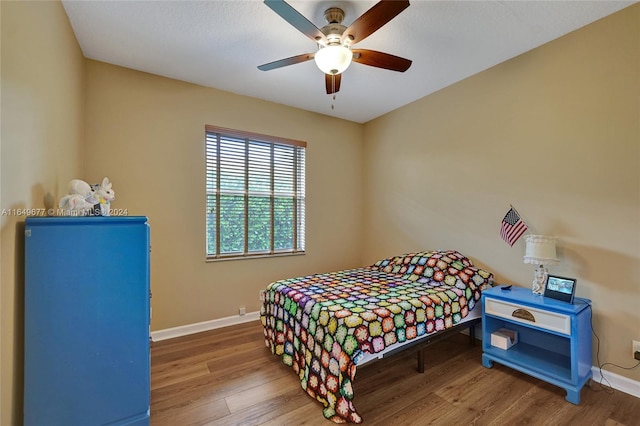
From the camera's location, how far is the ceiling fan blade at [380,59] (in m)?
1.95

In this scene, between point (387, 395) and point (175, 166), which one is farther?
point (175, 166)

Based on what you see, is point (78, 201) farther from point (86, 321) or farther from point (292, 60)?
point (292, 60)

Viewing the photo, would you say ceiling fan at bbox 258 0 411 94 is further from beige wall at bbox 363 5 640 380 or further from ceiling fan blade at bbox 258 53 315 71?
beige wall at bbox 363 5 640 380

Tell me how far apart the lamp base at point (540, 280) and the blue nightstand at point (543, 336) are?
5 cm

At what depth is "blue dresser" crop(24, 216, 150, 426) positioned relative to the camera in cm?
132

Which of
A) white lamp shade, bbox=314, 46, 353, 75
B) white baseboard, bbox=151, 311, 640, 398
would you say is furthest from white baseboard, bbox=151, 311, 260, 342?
white lamp shade, bbox=314, 46, 353, 75

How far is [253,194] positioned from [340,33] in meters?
2.04

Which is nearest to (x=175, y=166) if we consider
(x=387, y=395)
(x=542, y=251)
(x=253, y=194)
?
(x=253, y=194)

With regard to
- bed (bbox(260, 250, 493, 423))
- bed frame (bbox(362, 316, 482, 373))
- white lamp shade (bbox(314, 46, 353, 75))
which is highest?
white lamp shade (bbox(314, 46, 353, 75))

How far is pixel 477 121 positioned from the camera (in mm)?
2904

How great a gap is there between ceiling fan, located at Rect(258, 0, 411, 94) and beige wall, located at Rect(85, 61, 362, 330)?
1.37 meters

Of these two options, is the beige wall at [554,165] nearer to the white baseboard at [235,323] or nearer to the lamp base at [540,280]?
the white baseboard at [235,323]

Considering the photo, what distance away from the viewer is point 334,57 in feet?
5.92

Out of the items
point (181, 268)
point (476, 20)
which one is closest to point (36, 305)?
point (181, 268)
